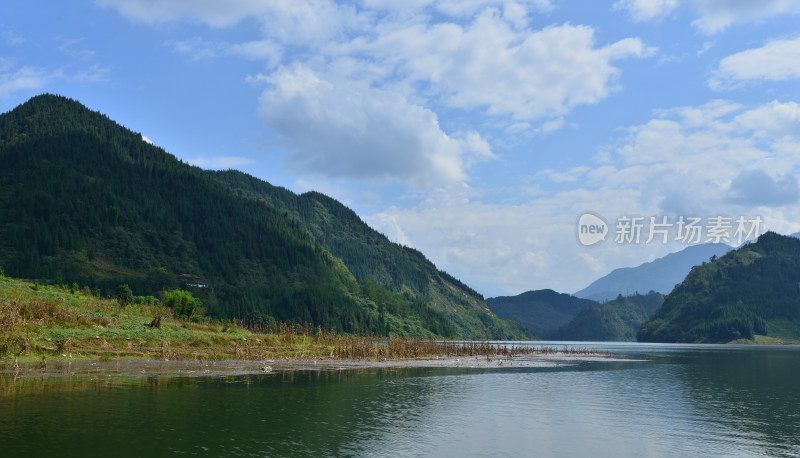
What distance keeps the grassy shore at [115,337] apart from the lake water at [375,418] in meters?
16.9

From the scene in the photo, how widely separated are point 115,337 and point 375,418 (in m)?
51.7

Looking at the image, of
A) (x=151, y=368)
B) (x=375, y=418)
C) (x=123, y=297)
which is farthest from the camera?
(x=123, y=297)

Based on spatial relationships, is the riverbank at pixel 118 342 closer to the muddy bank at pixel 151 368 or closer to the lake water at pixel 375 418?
the muddy bank at pixel 151 368

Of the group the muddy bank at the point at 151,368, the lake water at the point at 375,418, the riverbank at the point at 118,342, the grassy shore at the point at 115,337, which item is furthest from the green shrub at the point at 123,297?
the lake water at the point at 375,418

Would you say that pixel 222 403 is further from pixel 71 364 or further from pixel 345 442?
pixel 71 364

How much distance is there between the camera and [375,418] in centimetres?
4472

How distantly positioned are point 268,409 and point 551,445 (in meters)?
22.6

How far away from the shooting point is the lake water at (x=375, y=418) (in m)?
33.8

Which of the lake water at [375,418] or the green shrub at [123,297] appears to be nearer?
the lake water at [375,418]

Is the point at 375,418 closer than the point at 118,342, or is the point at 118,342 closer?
the point at 375,418

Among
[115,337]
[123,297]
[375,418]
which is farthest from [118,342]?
[375,418]

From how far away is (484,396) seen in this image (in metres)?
61.6

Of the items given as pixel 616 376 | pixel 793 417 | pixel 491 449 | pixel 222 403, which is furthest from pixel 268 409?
pixel 616 376

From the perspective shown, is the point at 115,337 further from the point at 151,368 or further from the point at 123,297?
the point at 123,297
